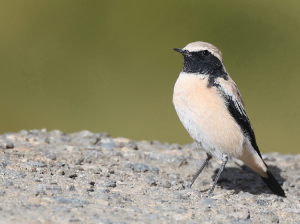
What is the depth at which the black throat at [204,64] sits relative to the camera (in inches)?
207

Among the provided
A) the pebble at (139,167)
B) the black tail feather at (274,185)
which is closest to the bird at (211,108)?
the black tail feather at (274,185)

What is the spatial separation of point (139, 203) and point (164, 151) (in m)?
2.50

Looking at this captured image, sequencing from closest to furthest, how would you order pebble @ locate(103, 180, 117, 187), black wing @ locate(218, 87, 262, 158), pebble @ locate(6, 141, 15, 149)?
pebble @ locate(103, 180, 117, 187) → black wing @ locate(218, 87, 262, 158) → pebble @ locate(6, 141, 15, 149)

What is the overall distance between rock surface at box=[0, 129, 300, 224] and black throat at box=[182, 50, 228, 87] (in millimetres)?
1548

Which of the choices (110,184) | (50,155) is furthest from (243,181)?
(50,155)

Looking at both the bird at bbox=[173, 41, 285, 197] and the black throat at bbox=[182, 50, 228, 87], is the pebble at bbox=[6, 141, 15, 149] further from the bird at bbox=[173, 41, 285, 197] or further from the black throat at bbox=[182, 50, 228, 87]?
the black throat at bbox=[182, 50, 228, 87]

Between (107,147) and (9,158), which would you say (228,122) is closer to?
(107,147)

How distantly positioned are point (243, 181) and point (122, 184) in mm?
2154

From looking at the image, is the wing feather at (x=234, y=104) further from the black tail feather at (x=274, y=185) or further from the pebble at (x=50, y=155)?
the pebble at (x=50, y=155)

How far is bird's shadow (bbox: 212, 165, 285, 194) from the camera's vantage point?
225 inches

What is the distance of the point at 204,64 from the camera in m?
5.30

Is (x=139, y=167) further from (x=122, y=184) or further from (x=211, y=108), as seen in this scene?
(x=211, y=108)

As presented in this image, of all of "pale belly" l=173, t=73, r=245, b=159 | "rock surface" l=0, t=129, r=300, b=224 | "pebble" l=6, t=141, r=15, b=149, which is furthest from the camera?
"pebble" l=6, t=141, r=15, b=149

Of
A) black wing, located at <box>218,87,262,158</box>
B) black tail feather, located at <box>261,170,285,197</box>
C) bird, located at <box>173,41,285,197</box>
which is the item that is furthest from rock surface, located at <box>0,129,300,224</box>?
black wing, located at <box>218,87,262,158</box>
